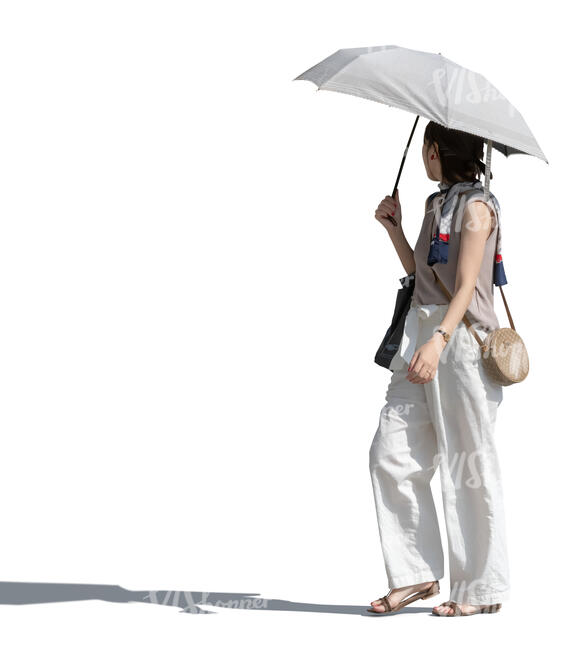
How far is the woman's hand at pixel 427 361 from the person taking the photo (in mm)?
7152

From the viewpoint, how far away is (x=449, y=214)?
7.35m

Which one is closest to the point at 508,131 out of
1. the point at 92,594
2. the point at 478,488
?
the point at 478,488

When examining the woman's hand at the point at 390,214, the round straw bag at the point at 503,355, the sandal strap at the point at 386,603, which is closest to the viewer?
the round straw bag at the point at 503,355

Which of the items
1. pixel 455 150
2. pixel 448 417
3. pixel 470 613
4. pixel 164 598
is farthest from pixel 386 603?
pixel 455 150

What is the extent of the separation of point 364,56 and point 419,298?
1298 mm

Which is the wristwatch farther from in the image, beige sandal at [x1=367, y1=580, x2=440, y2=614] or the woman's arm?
beige sandal at [x1=367, y1=580, x2=440, y2=614]

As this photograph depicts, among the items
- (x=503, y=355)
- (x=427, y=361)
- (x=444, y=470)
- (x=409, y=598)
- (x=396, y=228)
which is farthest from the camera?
(x=396, y=228)

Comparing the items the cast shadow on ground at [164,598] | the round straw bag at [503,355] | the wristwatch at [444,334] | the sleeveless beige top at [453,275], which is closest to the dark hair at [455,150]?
the sleeveless beige top at [453,275]

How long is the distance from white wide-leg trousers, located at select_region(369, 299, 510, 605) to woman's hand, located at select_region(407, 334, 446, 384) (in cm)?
20

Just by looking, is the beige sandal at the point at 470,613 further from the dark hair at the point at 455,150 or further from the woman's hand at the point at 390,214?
the dark hair at the point at 455,150

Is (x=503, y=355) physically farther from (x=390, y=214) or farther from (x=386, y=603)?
(x=386, y=603)

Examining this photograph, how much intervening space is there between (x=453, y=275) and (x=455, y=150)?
0.67m

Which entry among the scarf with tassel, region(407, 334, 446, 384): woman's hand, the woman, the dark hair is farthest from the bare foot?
the dark hair

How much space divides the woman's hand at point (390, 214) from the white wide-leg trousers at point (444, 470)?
1.57 feet
